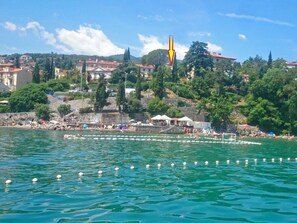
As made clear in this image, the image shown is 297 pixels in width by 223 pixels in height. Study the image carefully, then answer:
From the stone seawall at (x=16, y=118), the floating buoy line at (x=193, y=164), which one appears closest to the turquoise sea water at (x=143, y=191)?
the floating buoy line at (x=193, y=164)

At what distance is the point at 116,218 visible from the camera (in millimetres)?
13164

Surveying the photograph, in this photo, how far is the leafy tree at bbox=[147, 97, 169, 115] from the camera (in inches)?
3014

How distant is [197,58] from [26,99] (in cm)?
4463

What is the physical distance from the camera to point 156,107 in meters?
76.3

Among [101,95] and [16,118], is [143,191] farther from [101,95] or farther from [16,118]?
[16,118]

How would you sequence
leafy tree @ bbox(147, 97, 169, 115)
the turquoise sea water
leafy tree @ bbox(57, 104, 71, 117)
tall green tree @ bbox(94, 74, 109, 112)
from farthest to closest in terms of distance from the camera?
1. leafy tree @ bbox(57, 104, 71, 117)
2. leafy tree @ bbox(147, 97, 169, 115)
3. tall green tree @ bbox(94, 74, 109, 112)
4. the turquoise sea water

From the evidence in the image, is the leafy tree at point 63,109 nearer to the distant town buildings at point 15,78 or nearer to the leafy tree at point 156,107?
the leafy tree at point 156,107

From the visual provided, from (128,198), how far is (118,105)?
201 ft

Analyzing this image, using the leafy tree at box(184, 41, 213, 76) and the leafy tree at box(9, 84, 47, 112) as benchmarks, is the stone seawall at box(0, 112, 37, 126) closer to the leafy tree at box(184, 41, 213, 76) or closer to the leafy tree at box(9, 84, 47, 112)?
the leafy tree at box(9, 84, 47, 112)

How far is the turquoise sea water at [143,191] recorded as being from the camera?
13.7m

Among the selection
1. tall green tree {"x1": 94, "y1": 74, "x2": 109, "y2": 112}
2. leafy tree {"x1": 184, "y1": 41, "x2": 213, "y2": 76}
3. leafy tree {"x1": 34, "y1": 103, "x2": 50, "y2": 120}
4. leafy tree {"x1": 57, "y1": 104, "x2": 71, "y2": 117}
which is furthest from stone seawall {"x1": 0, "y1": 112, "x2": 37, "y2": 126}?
leafy tree {"x1": 184, "y1": 41, "x2": 213, "y2": 76}

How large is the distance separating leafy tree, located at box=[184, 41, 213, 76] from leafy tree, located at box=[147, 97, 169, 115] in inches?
1084

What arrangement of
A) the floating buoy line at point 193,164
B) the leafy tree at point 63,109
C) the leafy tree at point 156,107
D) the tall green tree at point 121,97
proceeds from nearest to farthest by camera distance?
the floating buoy line at point 193,164, the tall green tree at point 121,97, the leafy tree at point 156,107, the leafy tree at point 63,109

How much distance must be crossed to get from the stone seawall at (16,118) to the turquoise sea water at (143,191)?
51140 millimetres
